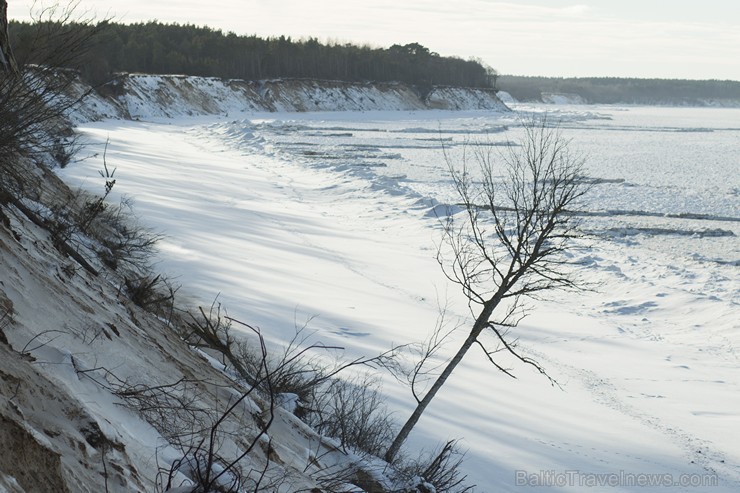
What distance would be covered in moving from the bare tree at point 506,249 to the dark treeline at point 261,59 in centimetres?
4506

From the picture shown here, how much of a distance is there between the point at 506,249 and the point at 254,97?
59.0 m

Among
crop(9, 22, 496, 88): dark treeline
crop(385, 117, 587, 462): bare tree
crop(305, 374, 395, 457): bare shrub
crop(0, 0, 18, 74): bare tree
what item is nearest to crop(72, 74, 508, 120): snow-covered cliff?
crop(9, 22, 496, 88): dark treeline

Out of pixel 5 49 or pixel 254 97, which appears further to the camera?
pixel 254 97

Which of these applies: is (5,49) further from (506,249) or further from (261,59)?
(261,59)

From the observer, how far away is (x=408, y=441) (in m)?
6.45

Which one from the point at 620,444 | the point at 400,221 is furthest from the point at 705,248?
the point at 620,444

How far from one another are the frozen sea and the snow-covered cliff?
2749 cm

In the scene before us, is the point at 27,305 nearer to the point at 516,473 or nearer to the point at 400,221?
the point at 516,473

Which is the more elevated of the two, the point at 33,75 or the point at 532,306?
the point at 33,75

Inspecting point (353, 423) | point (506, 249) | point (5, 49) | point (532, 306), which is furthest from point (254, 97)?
point (353, 423)

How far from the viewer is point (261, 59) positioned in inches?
3169

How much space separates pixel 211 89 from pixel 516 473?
210ft

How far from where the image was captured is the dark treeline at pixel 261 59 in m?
72.6

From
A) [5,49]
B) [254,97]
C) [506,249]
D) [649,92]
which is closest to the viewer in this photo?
[5,49]
